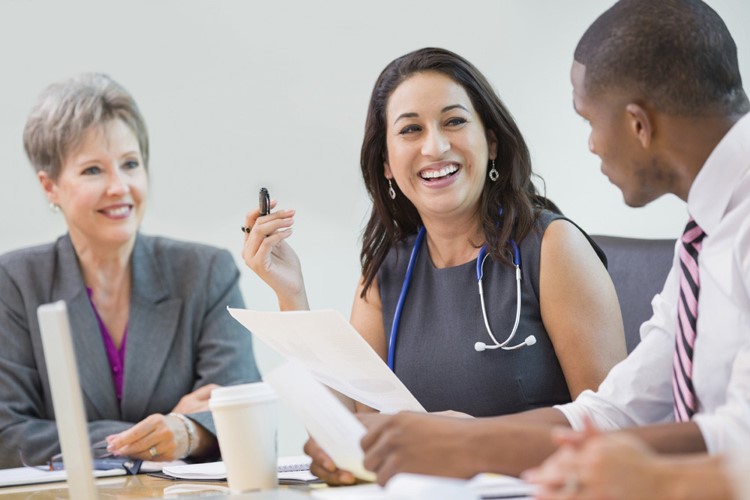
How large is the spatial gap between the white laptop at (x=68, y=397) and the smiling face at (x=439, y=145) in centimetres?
118

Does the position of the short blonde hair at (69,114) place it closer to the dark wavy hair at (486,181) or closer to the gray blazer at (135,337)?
the gray blazer at (135,337)

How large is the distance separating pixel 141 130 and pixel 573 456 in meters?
2.29

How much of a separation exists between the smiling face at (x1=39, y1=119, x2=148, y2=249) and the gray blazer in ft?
0.29

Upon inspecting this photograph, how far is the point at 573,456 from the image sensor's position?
87 cm

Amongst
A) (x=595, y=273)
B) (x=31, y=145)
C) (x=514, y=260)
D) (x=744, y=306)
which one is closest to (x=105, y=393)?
(x=31, y=145)

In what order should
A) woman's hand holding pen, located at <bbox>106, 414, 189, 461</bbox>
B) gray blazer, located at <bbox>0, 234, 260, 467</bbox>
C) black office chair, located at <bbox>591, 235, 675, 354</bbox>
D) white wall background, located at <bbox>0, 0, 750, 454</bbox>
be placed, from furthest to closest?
white wall background, located at <bbox>0, 0, 750, 454</bbox>, gray blazer, located at <bbox>0, 234, 260, 467</bbox>, black office chair, located at <bbox>591, 235, 675, 354</bbox>, woman's hand holding pen, located at <bbox>106, 414, 189, 461</bbox>

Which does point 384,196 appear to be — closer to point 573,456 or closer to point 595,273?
point 595,273

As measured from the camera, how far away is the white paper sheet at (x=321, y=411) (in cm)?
122

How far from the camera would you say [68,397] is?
3.85 ft

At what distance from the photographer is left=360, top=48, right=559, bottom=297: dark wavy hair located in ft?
7.29

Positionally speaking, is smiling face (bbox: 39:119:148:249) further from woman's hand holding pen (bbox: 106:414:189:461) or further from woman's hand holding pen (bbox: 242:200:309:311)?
woman's hand holding pen (bbox: 106:414:189:461)

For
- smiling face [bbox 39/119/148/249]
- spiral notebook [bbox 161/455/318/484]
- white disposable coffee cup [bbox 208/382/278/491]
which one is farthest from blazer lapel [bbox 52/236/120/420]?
white disposable coffee cup [bbox 208/382/278/491]

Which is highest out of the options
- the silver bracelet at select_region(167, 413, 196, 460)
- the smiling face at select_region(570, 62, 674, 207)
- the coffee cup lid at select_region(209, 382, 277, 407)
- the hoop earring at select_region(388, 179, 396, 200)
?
the smiling face at select_region(570, 62, 674, 207)

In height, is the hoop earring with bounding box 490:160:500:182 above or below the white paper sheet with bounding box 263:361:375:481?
above
